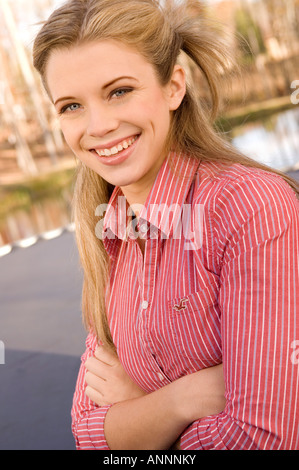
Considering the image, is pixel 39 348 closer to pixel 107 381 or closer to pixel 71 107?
pixel 107 381

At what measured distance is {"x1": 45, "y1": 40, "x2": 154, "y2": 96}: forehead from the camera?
0.97 meters

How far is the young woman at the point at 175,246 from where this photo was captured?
84 cm

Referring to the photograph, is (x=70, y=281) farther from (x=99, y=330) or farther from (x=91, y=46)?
(x=91, y=46)

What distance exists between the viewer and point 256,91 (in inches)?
453

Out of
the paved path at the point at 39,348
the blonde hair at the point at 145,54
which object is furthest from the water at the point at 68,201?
the blonde hair at the point at 145,54

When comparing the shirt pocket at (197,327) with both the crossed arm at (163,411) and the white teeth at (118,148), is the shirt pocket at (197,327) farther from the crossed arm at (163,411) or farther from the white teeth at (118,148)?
the white teeth at (118,148)

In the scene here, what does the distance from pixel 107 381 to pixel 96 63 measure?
0.61 m

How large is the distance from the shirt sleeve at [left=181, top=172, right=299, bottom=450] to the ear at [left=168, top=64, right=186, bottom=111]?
29cm

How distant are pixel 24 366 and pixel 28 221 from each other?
6775 millimetres

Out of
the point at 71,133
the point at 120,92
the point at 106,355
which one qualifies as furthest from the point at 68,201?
the point at 120,92

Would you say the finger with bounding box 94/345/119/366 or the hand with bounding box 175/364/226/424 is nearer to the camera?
the hand with bounding box 175/364/226/424

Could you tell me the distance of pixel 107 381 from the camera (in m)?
1.18

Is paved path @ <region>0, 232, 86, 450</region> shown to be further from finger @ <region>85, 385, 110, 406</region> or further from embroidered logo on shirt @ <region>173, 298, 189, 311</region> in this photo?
embroidered logo on shirt @ <region>173, 298, 189, 311</region>

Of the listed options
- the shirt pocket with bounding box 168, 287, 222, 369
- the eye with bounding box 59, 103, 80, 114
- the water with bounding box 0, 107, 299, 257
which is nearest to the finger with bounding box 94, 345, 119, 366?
the shirt pocket with bounding box 168, 287, 222, 369
